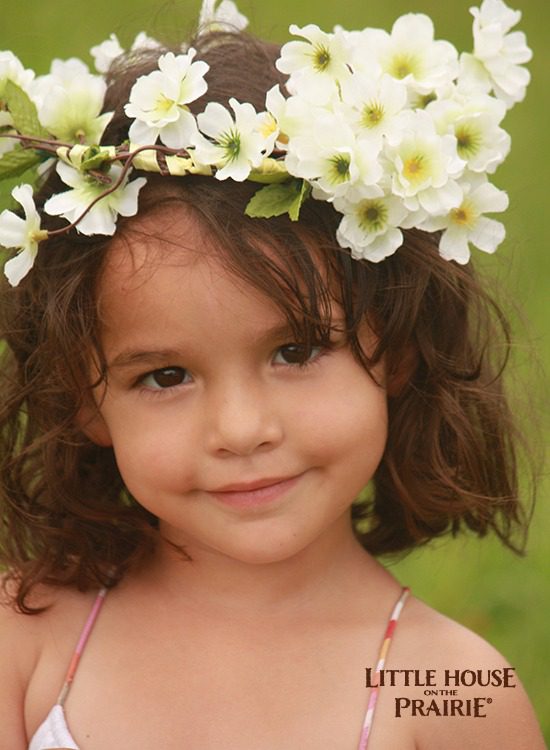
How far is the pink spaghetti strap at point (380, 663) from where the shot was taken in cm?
240

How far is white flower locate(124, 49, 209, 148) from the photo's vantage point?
2.18 meters

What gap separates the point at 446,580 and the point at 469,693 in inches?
54.1

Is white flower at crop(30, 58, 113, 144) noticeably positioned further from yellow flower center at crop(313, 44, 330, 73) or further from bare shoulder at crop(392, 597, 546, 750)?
bare shoulder at crop(392, 597, 546, 750)

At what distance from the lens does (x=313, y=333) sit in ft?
7.32

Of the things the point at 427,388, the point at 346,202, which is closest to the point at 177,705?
the point at 427,388

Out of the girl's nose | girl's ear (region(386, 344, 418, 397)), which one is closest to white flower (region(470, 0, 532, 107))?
girl's ear (region(386, 344, 418, 397))

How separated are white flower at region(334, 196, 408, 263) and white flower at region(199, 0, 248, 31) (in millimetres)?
599

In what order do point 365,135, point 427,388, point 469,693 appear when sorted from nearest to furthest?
1. point 365,135
2. point 469,693
3. point 427,388

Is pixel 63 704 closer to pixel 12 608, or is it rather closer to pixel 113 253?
pixel 12 608

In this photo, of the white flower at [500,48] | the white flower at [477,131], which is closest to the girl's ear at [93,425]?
the white flower at [477,131]

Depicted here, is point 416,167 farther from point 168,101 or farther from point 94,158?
point 94,158

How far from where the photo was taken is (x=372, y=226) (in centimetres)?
222

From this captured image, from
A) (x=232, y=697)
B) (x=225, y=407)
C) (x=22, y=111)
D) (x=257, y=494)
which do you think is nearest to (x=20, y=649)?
(x=232, y=697)

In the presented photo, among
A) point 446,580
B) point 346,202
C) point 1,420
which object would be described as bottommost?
point 446,580
